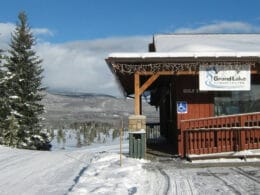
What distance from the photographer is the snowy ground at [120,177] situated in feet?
31.2

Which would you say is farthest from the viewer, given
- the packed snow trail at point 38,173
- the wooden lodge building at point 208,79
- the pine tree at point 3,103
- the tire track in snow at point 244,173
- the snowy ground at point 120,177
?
the pine tree at point 3,103

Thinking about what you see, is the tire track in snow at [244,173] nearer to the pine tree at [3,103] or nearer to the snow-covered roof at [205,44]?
the snow-covered roof at [205,44]

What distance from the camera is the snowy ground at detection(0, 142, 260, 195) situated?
9.50 meters

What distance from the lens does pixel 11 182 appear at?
1067 centimetres

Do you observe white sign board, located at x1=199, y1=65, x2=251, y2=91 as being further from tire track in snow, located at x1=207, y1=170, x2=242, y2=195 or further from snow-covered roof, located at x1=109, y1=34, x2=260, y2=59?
tire track in snow, located at x1=207, y1=170, x2=242, y2=195

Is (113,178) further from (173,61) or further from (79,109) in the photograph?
(79,109)

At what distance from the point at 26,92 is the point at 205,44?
1996 cm

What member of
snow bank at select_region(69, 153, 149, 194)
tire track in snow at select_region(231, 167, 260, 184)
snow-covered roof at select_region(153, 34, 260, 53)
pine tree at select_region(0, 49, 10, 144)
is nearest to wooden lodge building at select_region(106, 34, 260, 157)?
snow-covered roof at select_region(153, 34, 260, 53)

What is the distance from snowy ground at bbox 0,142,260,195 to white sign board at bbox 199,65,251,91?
267 centimetres

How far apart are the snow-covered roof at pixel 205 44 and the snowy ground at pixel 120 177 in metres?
4.04

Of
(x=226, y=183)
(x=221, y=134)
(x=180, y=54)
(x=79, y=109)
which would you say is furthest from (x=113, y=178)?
(x=79, y=109)

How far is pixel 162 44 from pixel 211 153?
237 inches

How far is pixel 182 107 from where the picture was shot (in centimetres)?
1677

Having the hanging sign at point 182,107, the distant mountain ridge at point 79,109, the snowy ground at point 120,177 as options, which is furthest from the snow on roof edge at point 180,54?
the distant mountain ridge at point 79,109
